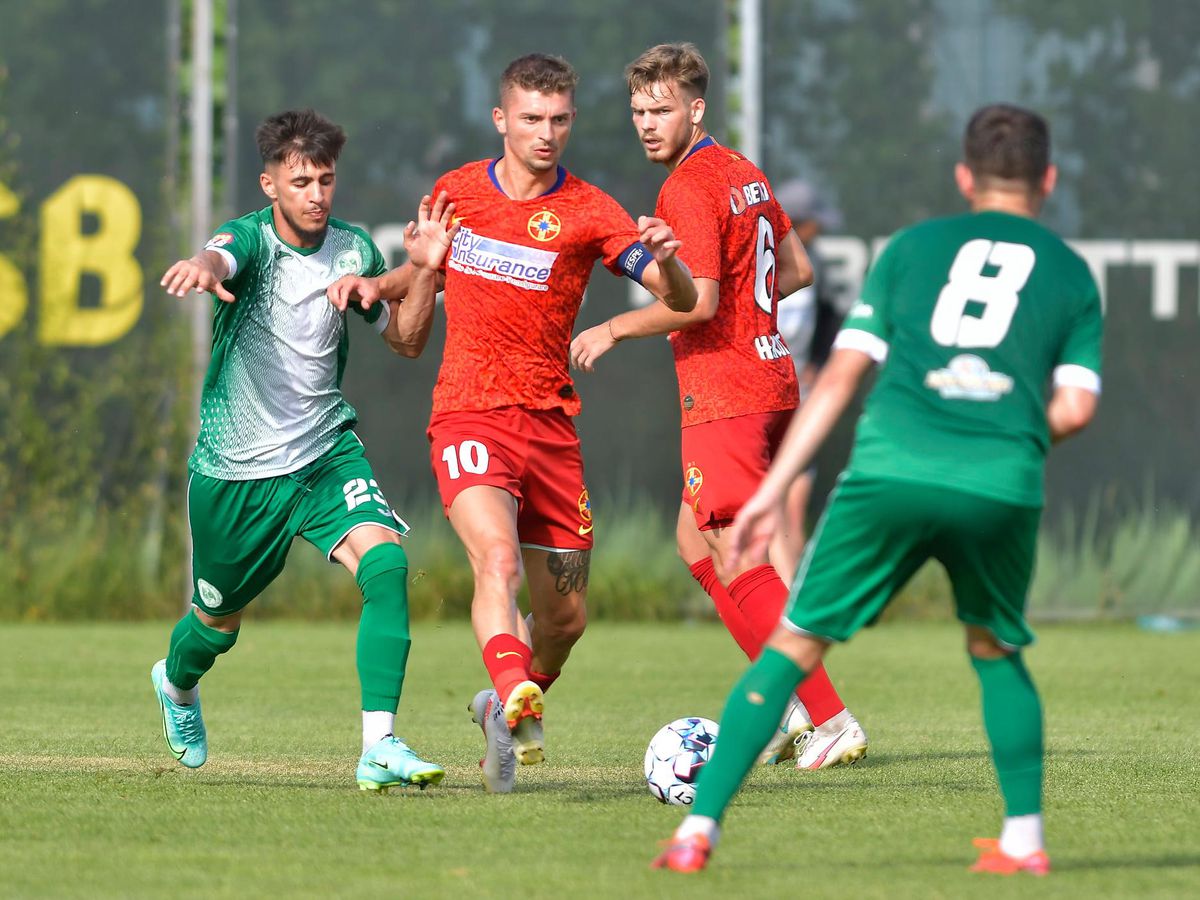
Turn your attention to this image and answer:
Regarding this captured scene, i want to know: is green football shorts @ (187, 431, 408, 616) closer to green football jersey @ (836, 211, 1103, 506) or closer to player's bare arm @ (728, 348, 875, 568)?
player's bare arm @ (728, 348, 875, 568)

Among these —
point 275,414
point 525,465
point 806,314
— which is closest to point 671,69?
point 525,465

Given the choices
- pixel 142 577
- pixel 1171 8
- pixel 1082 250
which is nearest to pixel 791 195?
pixel 1082 250

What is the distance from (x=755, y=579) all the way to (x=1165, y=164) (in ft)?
24.9

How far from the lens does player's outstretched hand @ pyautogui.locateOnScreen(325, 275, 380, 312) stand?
243 inches

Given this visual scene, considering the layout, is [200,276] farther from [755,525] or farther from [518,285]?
[755,525]

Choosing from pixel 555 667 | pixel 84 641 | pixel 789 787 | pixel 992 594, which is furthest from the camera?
pixel 84 641

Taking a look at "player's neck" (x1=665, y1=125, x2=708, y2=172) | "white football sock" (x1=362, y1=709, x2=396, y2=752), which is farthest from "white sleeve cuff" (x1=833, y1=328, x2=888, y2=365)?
"player's neck" (x1=665, y1=125, x2=708, y2=172)

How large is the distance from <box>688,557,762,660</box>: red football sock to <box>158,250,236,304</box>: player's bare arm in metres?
1.95

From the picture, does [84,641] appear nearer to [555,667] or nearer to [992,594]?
[555,667]

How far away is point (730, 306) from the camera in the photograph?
6887mm

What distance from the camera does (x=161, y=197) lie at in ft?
41.8

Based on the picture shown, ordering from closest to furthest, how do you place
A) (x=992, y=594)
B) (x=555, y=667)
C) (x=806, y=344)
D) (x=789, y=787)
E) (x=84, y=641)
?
(x=992, y=594)
(x=789, y=787)
(x=555, y=667)
(x=84, y=641)
(x=806, y=344)

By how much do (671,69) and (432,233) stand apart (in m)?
Result: 1.16

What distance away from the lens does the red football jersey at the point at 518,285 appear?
6262mm
